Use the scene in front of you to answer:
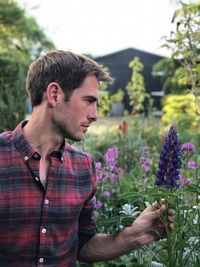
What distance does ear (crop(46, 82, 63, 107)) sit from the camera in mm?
2117

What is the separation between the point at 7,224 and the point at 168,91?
621 inches

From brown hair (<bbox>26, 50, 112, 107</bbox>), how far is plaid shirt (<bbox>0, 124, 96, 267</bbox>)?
20 centimetres

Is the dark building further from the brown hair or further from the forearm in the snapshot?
the brown hair

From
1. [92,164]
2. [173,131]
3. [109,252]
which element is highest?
[173,131]

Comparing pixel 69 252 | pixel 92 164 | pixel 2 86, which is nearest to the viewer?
pixel 69 252

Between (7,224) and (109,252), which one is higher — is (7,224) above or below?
above

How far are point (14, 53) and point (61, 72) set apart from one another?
46.9ft

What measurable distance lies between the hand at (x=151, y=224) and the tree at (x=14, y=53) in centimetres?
632

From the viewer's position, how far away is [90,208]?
95.0 inches

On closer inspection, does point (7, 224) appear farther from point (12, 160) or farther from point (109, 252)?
point (109, 252)

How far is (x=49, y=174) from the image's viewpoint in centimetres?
221

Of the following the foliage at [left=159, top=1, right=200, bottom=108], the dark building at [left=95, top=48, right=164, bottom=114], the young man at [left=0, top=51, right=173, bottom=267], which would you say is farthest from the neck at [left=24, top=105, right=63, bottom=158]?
the dark building at [left=95, top=48, right=164, bottom=114]

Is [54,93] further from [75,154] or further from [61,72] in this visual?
[75,154]

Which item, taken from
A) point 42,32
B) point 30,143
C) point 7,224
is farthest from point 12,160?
point 42,32
